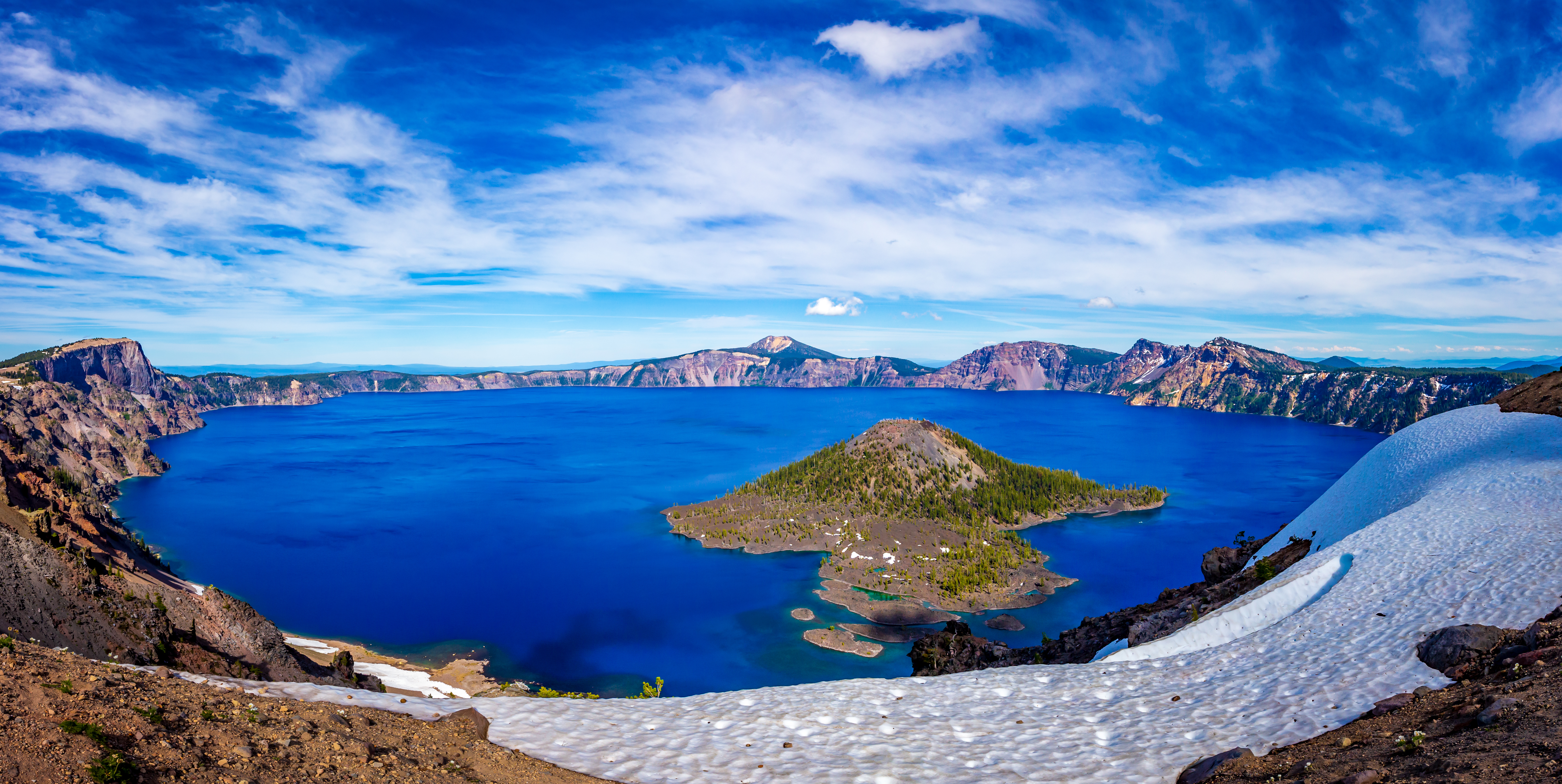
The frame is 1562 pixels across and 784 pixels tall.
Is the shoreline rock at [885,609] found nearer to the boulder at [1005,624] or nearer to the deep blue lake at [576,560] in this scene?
the deep blue lake at [576,560]

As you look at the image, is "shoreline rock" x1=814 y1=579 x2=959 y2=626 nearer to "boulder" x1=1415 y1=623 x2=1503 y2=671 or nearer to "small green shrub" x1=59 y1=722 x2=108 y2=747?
"boulder" x1=1415 y1=623 x2=1503 y2=671

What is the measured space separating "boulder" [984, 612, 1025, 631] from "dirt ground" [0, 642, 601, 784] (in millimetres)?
65282

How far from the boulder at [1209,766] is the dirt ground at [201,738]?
9.45m

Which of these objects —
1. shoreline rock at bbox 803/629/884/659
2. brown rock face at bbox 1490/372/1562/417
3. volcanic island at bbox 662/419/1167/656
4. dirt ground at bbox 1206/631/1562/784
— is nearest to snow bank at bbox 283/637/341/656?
shoreline rock at bbox 803/629/884/659

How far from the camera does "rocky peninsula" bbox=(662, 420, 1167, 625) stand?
253ft

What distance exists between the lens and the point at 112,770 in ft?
23.4

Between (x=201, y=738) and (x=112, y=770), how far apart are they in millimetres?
1679

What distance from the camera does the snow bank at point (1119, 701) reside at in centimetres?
1109

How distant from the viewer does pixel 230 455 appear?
199 m

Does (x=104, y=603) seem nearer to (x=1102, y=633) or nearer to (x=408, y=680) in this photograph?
(x=408, y=680)

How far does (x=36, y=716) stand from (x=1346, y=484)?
43411 mm

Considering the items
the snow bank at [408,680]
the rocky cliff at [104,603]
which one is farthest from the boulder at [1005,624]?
the rocky cliff at [104,603]

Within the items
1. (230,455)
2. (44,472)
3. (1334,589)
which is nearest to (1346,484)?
(1334,589)

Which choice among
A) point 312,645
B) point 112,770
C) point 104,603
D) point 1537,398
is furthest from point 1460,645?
point 312,645
